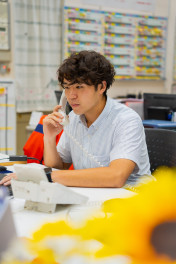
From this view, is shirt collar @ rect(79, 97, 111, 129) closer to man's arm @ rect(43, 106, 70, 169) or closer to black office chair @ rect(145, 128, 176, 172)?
man's arm @ rect(43, 106, 70, 169)

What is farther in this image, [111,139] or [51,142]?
[51,142]

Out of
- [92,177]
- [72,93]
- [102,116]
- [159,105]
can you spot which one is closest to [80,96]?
[72,93]

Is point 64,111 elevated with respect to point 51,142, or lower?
elevated

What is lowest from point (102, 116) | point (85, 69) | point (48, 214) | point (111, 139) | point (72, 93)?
point (48, 214)

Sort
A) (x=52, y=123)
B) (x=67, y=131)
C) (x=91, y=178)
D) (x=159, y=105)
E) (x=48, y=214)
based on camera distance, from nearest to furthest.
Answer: (x=48, y=214) → (x=91, y=178) → (x=52, y=123) → (x=67, y=131) → (x=159, y=105)

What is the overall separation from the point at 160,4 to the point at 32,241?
17.2 ft

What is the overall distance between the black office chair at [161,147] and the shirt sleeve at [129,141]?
9.2 inches

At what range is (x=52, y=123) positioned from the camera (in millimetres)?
1668

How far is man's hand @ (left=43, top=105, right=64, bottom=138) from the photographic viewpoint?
1.66 m

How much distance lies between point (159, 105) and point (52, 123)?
222 cm

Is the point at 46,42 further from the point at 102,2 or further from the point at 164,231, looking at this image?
the point at 164,231

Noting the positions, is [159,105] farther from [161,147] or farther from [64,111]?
[64,111]

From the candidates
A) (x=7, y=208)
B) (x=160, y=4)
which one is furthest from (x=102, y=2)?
(x=7, y=208)

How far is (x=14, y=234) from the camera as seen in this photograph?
52cm
